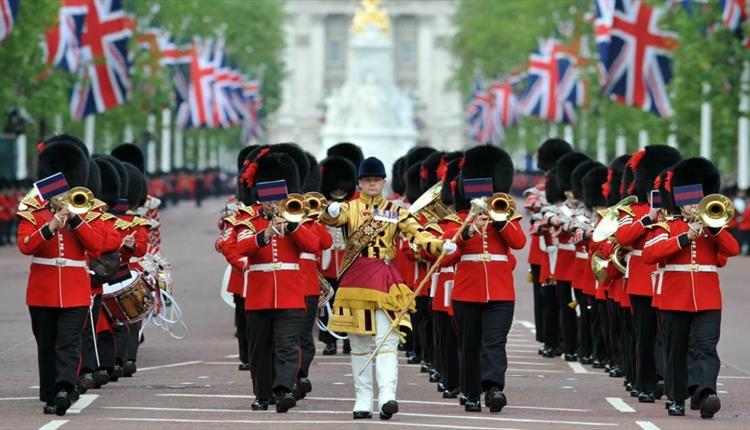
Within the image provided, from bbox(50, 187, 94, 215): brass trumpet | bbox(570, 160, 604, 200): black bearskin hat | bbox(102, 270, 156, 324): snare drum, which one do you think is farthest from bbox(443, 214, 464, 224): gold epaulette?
bbox(570, 160, 604, 200): black bearskin hat

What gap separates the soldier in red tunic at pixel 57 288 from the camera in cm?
1521

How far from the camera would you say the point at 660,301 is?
15.9 metres

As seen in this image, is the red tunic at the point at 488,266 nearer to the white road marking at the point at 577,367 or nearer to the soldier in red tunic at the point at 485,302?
the soldier in red tunic at the point at 485,302

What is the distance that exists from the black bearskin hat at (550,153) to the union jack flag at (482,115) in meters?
65.6

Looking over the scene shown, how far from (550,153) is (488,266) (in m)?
6.60

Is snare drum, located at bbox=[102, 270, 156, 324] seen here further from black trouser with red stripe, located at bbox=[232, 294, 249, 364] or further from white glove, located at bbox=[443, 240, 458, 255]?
white glove, located at bbox=[443, 240, 458, 255]

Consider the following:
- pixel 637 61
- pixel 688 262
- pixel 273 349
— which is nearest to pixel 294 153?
pixel 273 349

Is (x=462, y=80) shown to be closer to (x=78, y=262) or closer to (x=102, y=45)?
(x=102, y=45)

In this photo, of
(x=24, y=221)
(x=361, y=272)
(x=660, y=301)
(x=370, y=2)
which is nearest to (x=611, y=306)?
(x=660, y=301)

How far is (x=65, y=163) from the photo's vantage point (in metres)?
16.0

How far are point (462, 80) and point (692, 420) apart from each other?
99271 mm

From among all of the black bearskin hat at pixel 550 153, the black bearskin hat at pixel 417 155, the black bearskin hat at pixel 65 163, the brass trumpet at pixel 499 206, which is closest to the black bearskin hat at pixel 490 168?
the brass trumpet at pixel 499 206

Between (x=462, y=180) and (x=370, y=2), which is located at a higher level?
(x=370, y=2)

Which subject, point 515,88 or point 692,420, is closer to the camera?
point 692,420
